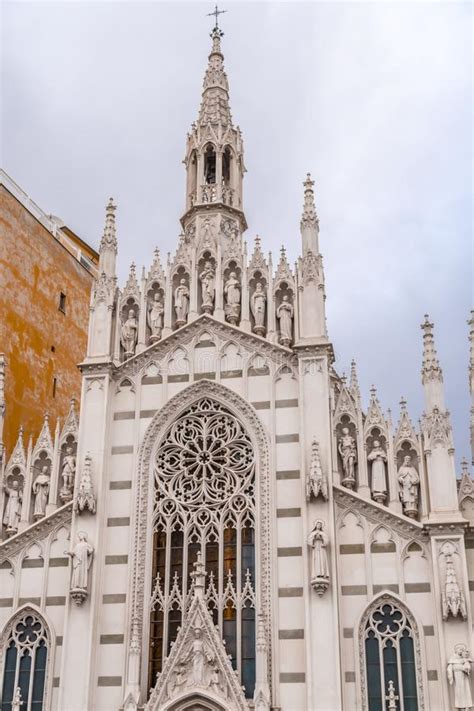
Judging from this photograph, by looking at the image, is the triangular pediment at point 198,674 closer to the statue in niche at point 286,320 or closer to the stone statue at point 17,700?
the stone statue at point 17,700

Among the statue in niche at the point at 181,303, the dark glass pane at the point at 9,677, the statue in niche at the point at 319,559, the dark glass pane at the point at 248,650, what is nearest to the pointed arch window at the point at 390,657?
the statue in niche at the point at 319,559

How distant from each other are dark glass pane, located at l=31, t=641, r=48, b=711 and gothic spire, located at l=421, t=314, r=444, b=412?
872 centimetres

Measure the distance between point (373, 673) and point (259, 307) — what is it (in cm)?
786

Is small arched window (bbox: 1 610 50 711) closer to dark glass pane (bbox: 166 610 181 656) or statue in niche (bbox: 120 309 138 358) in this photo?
dark glass pane (bbox: 166 610 181 656)

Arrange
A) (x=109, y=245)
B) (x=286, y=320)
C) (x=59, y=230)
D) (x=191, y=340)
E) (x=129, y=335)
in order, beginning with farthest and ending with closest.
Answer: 1. (x=59, y=230)
2. (x=109, y=245)
3. (x=129, y=335)
4. (x=191, y=340)
5. (x=286, y=320)

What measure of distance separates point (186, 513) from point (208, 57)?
47.2 ft

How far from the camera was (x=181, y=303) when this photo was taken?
22.2m

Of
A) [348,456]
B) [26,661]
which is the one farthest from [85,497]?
[348,456]

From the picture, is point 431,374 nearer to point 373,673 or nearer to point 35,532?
point 373,673

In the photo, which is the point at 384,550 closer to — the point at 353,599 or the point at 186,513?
the point at 353,599

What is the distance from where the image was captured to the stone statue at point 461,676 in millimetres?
16984

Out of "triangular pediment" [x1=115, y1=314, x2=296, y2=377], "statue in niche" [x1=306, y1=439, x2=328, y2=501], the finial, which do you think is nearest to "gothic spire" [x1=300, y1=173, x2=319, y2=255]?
the finial

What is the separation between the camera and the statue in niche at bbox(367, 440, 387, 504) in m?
19.4

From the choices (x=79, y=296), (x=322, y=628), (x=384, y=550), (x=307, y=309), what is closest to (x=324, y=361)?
(x=307, y=309)
